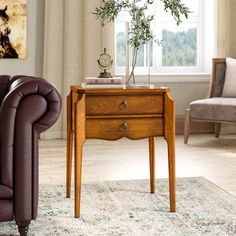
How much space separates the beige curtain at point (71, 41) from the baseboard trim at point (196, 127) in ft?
3.90

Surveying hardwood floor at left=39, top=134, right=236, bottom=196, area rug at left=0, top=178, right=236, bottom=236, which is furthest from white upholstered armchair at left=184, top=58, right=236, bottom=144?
area rug at left=0, top=178, right=236, bottom=236

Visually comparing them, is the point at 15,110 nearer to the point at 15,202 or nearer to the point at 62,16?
the point at 15,202

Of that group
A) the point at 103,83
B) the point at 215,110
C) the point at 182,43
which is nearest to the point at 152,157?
the point at 103,83

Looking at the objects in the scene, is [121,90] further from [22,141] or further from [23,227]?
[23,227]

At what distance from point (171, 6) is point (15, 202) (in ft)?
4.79

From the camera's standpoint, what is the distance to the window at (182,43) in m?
6.48

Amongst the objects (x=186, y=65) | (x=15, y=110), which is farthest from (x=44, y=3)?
(x=15, y=110)

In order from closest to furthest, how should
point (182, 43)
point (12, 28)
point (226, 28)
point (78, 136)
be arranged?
1. point (78, 136)
2. point (12, 28)
3. point (226, 28)
4. point (182, 43)

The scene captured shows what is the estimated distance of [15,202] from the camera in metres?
2.53

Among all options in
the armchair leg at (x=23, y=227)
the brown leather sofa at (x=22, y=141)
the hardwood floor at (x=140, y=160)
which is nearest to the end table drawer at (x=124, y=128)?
the brown leather sofa at (x=22, y=141)

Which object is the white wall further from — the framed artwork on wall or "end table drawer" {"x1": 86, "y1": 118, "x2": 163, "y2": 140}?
"end table drawer" {"x1": 86, "y1": 118, "x2": 163, "y2": 140}

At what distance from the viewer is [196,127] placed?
6398mm

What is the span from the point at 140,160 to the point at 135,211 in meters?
1.68

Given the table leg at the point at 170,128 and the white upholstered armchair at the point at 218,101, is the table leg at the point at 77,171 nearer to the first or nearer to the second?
the table leg at the point at 170,128
